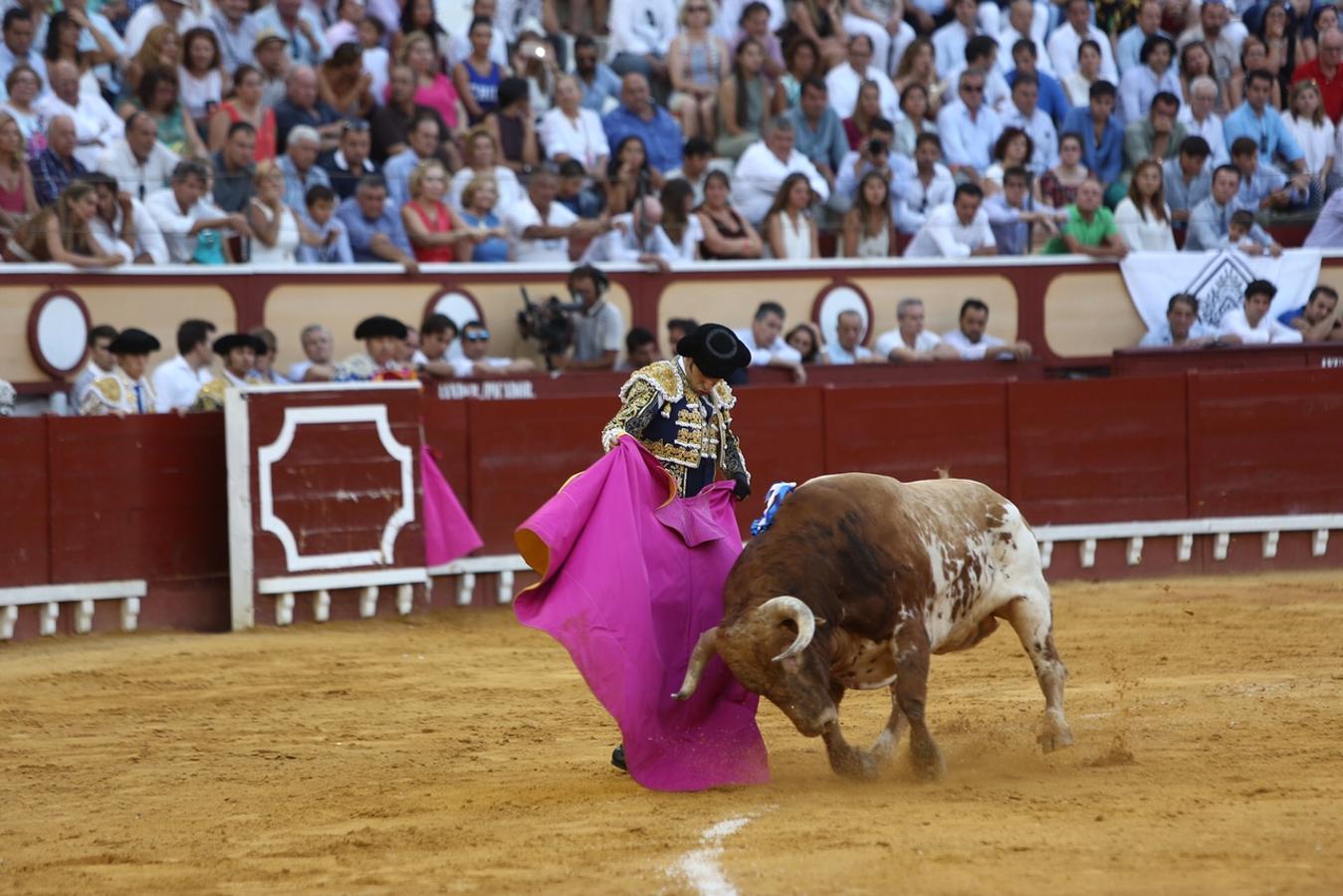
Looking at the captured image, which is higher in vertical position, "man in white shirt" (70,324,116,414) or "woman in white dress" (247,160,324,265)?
"woman in white dress" (247,160,324,265)

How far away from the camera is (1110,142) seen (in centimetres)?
1252

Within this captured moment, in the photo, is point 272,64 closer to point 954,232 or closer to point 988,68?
point 954,232

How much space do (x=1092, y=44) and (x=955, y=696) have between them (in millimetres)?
7594

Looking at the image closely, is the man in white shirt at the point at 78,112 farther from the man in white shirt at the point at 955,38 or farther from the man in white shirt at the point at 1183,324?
the man in white shirt at the point at 1183,324

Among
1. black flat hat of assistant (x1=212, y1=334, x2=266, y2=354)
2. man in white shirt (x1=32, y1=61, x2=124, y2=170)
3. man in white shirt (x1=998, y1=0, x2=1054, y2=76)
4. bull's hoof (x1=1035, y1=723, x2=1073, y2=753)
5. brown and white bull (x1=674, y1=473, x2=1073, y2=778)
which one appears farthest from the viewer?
man in white shirt (x1=998, y1=0, x2=1054, y2=76)

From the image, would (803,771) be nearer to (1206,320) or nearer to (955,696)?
(955,696)

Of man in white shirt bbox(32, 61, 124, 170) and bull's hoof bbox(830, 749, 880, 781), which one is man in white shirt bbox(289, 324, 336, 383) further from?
bull's hoof bbox(830, 749, 880, 781)

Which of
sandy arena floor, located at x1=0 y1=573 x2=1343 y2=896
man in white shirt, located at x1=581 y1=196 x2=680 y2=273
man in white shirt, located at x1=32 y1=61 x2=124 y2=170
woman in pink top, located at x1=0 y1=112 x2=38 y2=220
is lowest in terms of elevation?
sandy arena floor, located at x1=0 y1=573 x2=1343 y2=896

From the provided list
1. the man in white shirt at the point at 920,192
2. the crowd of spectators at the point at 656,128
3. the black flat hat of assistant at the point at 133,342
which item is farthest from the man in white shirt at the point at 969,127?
the black flat hat of assistant at the point at 133,342

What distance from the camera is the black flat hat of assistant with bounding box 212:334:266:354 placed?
9.00 metres

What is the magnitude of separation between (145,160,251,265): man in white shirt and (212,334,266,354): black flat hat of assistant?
773 millimetres

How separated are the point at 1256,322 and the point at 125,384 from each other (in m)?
7.07

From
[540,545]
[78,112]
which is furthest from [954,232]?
[540,545]

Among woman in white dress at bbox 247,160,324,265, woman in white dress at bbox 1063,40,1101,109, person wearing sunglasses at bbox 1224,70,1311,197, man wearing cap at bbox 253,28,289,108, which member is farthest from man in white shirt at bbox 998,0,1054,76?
woman in white dress at bbox 247,160,324,265
